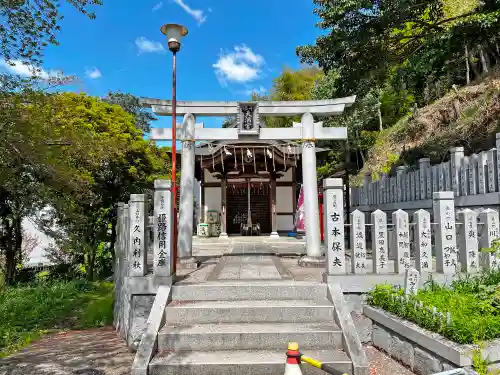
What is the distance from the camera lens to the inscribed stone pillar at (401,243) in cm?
557

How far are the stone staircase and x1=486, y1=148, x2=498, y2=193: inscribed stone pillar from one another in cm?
481

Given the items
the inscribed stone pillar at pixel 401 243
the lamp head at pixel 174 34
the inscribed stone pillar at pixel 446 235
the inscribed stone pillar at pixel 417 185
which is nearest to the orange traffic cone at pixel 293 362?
the inscribed stone pillar at pixel 401 243

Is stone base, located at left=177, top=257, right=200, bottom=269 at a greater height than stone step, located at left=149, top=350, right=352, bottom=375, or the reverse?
stone base, located at left=177, top=257, right=200, bottom=269

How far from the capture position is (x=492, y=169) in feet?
24.4

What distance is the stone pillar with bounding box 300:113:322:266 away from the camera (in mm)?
8125

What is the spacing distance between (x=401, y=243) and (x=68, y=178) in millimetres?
9111

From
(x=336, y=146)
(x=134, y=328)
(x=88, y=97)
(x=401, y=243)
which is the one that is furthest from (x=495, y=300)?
(x=336, y=146)

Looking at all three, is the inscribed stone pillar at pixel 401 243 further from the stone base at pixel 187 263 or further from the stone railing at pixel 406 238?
the stone base at pixel 187 263

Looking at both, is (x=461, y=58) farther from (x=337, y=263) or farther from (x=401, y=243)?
(x=337, y=263)

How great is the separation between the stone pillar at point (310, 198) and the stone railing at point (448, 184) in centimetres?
337

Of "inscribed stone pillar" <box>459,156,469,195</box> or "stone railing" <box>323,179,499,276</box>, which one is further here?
"inscribed stone pillar" <box>459,156,469,195</box>

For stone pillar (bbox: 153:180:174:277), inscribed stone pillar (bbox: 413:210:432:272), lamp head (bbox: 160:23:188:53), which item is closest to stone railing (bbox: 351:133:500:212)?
inscribed stone pillar (bbox: 413:210:432:272)

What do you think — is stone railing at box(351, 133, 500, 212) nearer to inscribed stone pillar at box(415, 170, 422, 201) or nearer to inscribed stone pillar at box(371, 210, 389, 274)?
inscribed stone pillar at box(415, 170, 422, 201)

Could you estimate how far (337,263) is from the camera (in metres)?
5.50
